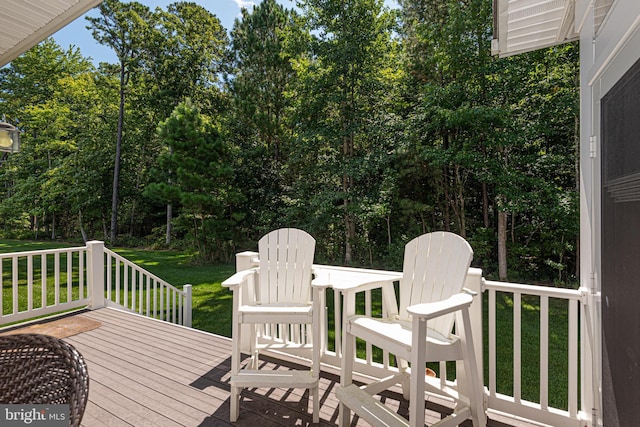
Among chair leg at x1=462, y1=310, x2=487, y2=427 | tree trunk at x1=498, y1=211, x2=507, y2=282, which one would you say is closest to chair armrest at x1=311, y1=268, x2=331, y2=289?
chair leg at x1=462, y1=310, x2=487, y2=427

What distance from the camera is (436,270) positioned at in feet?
6.81

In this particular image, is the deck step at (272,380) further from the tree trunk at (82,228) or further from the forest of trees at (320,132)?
the tree trunk at (82,228)

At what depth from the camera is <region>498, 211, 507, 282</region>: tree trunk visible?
7.71m

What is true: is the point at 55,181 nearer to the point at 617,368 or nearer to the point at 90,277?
the point at 90,277

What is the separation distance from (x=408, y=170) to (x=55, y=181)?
42.7ft

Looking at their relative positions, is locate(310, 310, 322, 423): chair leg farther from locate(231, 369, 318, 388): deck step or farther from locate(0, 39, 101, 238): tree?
locate(0, 39, 101, 238): tree

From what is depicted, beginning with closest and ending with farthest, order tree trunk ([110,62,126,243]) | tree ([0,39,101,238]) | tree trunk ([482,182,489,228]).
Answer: tree trunk ([482,182,489,228])
tree ([0,39,101,238])
tree trunk ([110,62,126,243])

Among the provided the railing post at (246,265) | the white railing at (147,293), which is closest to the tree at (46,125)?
the white railing at (147,293)

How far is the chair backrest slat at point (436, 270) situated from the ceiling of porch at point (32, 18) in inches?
116

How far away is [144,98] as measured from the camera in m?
14.1

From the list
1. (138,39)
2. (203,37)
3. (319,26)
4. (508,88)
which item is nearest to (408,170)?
(508,88)

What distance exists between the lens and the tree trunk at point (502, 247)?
25.3ft

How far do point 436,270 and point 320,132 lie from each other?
7.25 meters

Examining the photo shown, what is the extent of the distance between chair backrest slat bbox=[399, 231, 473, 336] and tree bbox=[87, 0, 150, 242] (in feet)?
47.3
